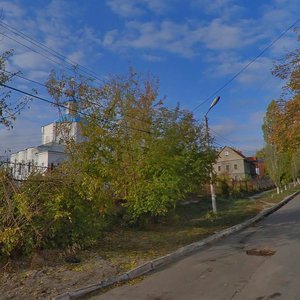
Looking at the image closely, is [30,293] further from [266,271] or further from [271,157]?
[271,157]

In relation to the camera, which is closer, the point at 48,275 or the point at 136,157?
the point at 48,275

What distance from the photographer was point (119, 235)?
12.8m

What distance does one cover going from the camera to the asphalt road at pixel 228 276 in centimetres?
631

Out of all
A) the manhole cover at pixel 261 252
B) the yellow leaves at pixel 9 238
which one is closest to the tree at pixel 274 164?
the manhole cover at pixel 261 252

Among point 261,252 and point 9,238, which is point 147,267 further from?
point 261,252

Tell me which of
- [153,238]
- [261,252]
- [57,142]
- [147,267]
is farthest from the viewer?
[57,142]

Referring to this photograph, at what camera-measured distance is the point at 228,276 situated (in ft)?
24.5

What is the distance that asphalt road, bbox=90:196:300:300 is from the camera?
6312 millimetres

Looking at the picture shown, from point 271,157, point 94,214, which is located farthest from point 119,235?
point 271,157

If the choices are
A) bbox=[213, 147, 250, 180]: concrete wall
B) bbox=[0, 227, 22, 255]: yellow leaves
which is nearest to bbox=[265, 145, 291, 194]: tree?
bbox=[0, 227, 22, 255]: yellow leaves

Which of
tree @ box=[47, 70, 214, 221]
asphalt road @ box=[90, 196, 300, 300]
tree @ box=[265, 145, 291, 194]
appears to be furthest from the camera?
tree @ box=[265, 145, 291, 194]

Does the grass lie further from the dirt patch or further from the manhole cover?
the manhole cover

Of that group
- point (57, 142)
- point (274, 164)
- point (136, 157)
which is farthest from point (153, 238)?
point (274, 164)

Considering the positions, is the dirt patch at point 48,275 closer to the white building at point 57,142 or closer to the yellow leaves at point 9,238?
the yellow leaves at point 9,238
